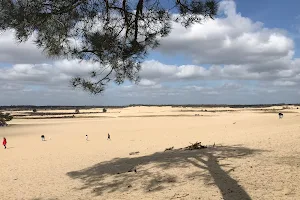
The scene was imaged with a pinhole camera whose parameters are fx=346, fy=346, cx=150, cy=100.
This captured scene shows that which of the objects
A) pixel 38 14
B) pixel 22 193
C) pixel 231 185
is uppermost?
pixel 38 14

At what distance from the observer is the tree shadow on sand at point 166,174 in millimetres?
10750

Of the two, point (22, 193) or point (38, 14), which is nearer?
point (38, 14)

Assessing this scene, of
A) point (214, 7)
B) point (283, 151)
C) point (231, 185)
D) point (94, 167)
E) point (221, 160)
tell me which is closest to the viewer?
point (231, 185)

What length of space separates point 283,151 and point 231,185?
5272 mm

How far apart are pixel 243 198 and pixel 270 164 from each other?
11.4 ft

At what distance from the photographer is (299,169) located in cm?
1110

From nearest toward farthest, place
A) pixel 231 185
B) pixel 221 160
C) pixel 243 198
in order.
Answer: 1. pixel 243 198
2. pixel 231 185
3. pixel 221 160

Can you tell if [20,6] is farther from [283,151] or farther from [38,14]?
[283,151]

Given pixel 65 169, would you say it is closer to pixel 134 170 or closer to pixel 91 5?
pixel 134 170

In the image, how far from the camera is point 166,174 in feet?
40.0

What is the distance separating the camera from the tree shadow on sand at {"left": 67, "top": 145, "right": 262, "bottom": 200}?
1075 centimetres

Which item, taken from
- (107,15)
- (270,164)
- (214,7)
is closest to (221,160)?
(270,164)

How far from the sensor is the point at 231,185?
10.2 metres

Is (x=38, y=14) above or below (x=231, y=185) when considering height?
above
